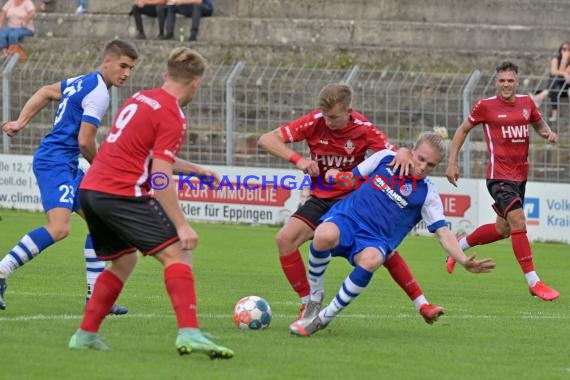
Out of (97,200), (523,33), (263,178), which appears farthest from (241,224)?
(97,200)

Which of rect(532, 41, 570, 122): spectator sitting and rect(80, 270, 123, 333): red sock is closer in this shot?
rect(80, 270, 123, 333): red sock

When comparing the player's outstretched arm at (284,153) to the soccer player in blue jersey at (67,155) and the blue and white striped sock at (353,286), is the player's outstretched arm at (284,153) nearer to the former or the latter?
the blue and white striped sock at (353,286)

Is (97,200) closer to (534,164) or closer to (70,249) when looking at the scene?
(70,249)

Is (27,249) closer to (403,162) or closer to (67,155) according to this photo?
(67,155)

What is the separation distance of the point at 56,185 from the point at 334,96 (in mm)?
2485

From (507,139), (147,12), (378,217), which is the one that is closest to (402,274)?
(378,217)

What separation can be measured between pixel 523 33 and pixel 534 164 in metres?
4.97

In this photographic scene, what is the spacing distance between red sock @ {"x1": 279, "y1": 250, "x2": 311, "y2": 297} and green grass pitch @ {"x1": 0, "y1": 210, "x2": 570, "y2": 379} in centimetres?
38

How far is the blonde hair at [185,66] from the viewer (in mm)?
8141

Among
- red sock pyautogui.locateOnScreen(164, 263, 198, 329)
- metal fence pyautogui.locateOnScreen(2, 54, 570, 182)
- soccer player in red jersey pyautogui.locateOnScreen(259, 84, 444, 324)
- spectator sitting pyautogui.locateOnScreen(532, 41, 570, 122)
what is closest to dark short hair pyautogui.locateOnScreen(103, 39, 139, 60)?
soccer player in red jersey pyautogui.locateOnScreen(259, 84, 444, 324)

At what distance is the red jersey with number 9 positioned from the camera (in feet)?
26.3

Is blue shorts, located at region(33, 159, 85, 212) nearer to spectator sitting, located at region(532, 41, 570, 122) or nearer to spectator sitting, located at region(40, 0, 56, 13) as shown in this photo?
spectator sitting, located at region(532, 41, 570, 122)

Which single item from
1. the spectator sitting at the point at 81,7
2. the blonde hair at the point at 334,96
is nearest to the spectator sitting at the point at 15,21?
the spectator sitting at the point at 81,7

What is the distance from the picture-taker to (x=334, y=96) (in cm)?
986
